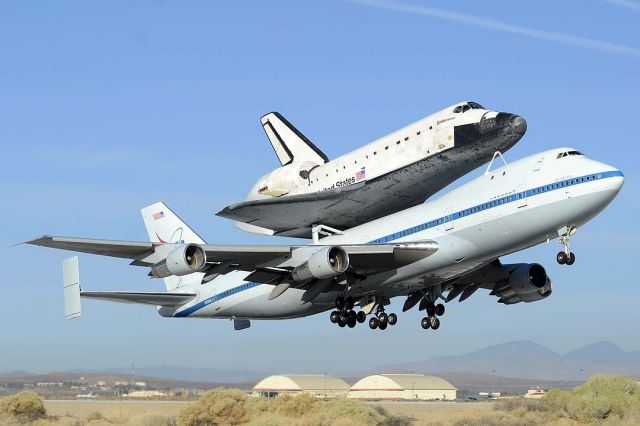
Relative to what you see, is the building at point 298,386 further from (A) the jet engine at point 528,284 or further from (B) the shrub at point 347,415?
(A) the jet engine at point 528,284

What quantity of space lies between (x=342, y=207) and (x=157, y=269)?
9.66m

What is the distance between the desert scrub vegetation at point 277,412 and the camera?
1897 inches

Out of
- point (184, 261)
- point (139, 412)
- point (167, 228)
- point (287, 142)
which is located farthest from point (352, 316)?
point (139, 412)

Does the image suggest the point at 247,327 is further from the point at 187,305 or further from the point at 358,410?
the point at 358,410

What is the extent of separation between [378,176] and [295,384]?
56.7m

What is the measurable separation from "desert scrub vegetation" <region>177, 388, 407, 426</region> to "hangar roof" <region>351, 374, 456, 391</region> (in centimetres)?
4006

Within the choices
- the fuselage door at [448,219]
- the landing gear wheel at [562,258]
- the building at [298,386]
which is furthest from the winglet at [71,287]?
the building at [298,386]

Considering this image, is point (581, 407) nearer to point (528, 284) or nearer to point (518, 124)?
point (528, 284)

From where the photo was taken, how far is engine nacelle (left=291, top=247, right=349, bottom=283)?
1539 inches

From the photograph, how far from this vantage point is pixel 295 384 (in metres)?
94.4

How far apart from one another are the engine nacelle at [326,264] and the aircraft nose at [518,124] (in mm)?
8899

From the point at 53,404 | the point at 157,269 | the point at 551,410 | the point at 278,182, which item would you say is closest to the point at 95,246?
the point at 157,269

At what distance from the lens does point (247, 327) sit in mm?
50125

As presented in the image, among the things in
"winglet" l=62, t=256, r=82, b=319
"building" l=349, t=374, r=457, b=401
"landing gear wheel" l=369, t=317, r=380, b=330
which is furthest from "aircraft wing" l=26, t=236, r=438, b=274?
"building" l=349, t=374, r=457, b=401
